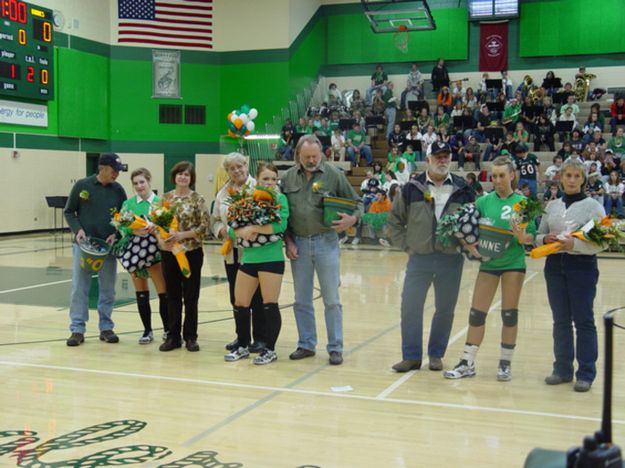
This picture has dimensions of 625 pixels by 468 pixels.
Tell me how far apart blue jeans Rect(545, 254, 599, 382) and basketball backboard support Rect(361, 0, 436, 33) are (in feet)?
57.1

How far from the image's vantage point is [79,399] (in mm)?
5355

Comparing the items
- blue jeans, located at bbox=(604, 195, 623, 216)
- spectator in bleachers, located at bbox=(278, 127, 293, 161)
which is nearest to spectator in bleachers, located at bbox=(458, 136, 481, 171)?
blue jeans, located at bbox=(604, 195, 623, 216)

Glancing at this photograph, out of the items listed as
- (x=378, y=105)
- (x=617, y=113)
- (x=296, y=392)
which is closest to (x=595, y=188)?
(x=617, y=113)

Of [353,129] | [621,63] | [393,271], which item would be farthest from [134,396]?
[621,63]

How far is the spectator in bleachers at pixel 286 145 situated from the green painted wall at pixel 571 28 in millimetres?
8639

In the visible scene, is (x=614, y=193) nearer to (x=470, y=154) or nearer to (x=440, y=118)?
(x=470, y=154)

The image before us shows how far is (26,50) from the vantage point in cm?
2036

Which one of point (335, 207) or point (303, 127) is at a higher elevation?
point (303, 127)

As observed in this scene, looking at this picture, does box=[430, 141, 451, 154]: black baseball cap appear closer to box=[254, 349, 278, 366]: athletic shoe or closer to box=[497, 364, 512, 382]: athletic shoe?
box=[497, 364, 512, 382]: athletic shoe

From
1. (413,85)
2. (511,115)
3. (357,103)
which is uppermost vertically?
(413,85)

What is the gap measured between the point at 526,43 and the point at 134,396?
77.2 ft

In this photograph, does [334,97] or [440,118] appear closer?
[440,118]

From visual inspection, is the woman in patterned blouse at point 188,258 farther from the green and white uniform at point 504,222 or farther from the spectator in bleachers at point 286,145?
the spectator in bleachers at point 286,145

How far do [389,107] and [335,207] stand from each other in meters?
19.7
